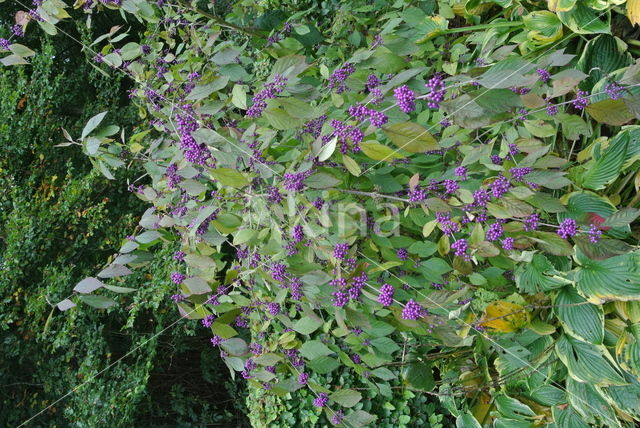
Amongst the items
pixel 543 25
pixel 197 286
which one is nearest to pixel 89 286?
pixel 197 286

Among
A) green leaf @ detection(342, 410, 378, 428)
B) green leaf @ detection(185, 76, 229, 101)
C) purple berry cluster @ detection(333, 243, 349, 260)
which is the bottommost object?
green leaf @ detection(342, 410, 378, 428)

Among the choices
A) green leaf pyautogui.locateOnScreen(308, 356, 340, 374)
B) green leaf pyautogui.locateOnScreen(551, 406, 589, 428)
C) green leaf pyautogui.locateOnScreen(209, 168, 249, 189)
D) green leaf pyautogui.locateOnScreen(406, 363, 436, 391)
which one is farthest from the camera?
green leaf pyautogui.locateOnScreen(406, 363, 436, 391)

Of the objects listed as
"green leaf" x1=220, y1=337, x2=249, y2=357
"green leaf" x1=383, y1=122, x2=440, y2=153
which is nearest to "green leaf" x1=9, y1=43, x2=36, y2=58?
"green leaf" x1=220, y1=337, x2=249, y2=357

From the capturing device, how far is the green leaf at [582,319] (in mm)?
1135

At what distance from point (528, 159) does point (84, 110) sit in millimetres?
3022

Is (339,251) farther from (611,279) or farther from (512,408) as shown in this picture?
(512,408)

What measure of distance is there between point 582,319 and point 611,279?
15 cm

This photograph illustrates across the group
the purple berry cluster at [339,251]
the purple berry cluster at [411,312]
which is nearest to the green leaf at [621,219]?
the purple berry cluster at [411,312]

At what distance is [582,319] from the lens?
115cm

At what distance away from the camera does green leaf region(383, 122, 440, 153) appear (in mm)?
712

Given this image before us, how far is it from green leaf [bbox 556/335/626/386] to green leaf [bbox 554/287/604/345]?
2.0 inches

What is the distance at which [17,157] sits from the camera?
9.66 feet

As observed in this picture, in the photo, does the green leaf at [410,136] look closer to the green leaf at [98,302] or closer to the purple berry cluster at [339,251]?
the purple berry cluster at [339,251]

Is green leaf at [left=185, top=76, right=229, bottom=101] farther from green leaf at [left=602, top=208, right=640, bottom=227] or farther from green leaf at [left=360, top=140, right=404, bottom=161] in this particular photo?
green leaf at [left=602, top=208, right=640, bottom=227]
